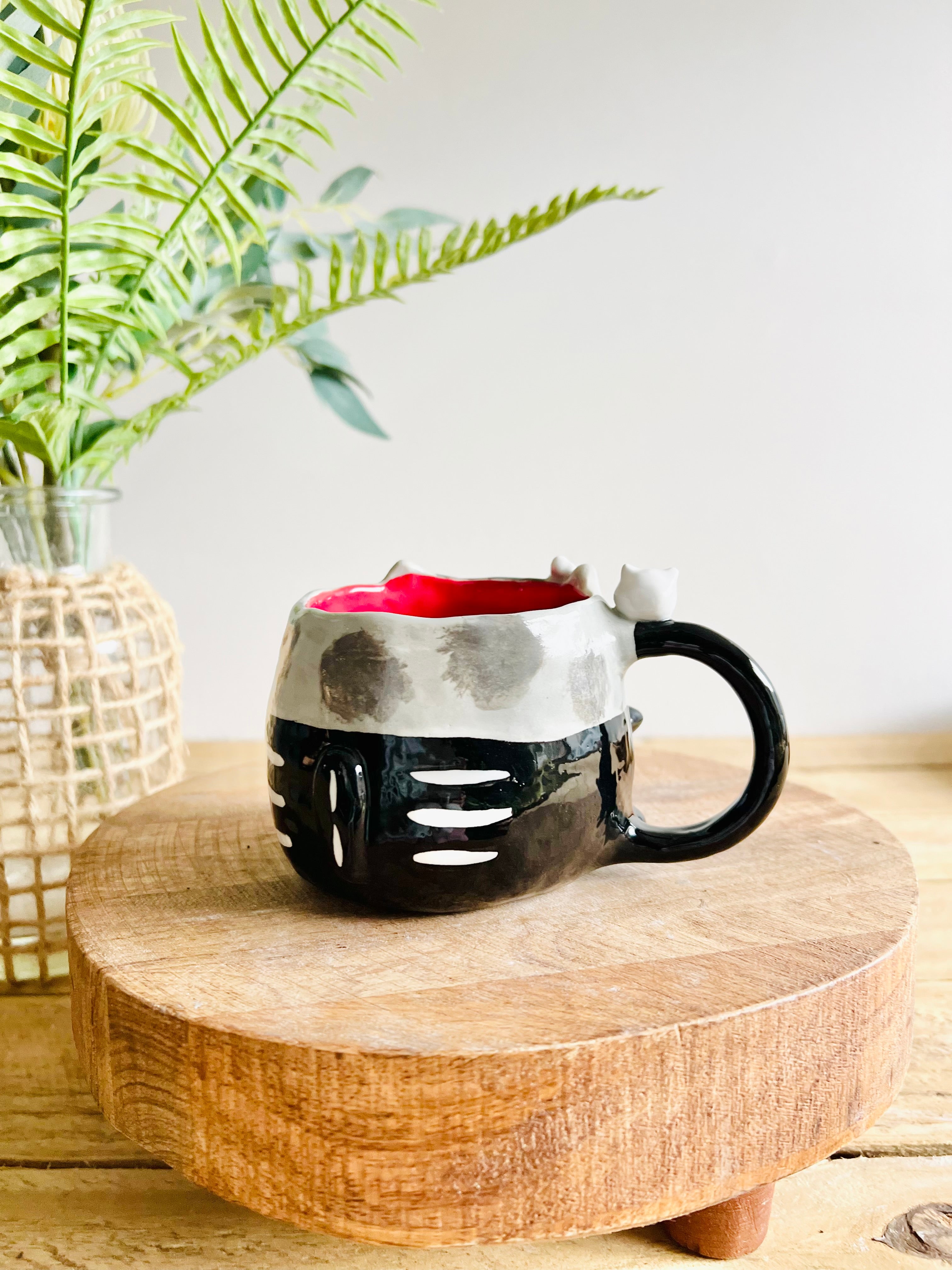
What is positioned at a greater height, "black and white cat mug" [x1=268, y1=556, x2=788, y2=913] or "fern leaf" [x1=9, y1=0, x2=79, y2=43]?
"fern leaf" [x1=9, y1=0, x2=79, y2=43]

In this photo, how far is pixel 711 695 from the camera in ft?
3.89

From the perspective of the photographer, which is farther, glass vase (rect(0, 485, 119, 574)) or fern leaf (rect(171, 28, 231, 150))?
glass vase (rect(0, 485, 119, 574))

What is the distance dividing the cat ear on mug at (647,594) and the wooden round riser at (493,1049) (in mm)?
135

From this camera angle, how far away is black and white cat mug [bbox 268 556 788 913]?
419mm

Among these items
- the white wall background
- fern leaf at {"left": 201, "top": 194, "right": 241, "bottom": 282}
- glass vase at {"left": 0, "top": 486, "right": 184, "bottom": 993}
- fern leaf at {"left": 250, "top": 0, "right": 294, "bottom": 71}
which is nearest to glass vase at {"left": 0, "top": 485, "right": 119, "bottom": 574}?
glass vase at {"left": 0, "top": 486, "right": 184, "bottom": 993}

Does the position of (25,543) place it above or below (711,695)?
above

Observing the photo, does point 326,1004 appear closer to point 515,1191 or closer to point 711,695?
point 515,1191

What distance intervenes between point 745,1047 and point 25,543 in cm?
51

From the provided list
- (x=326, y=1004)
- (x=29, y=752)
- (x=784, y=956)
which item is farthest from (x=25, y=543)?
(x=784, y=956)

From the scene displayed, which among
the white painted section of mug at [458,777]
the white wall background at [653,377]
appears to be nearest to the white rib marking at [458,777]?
the white painted section of mug at [458,777]

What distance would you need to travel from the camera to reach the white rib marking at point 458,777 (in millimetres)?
417

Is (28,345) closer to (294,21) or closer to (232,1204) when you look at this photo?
(294,21)

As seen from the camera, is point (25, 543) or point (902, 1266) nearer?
point (902, 1266)

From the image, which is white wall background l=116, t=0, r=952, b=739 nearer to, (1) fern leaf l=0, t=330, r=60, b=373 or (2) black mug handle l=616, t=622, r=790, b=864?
(1) fern leaf l=0, t=330, r=60, b=373
